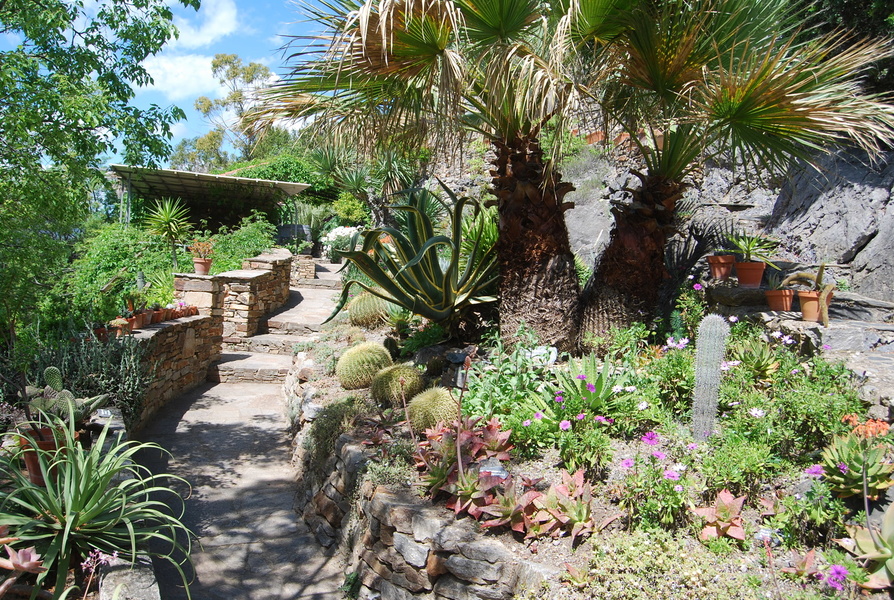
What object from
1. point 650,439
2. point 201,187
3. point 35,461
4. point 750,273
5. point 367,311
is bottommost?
point 35,461

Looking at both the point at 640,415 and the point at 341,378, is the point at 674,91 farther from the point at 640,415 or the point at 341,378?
the point at 341,378

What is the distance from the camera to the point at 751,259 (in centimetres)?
596

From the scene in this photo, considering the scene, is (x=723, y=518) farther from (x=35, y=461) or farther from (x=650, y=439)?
(x=35, y=461)

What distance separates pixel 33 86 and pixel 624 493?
496 cm

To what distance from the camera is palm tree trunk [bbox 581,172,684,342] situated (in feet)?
17.6

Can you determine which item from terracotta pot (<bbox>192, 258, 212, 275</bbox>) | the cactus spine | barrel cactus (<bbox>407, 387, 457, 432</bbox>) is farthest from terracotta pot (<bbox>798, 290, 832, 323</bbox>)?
terracotta pot (<bbox>192, 258, 212, 275</bbox>)

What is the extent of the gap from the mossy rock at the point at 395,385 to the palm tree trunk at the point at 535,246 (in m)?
0.92

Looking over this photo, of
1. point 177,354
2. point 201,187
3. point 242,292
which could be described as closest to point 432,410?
point 177,354

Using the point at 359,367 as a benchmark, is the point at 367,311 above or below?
above

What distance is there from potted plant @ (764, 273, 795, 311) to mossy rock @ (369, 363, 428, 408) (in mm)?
3140

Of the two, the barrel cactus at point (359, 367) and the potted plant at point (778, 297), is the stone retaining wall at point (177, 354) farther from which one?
the potted plant at point (778, 297)

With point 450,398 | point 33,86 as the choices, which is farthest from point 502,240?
point 33,86

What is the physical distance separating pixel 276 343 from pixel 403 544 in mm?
6941

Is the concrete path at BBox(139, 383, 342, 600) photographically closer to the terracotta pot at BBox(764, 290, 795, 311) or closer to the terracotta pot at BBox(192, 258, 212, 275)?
the terracotta pot at BBox(192, 258, 212, 275)
